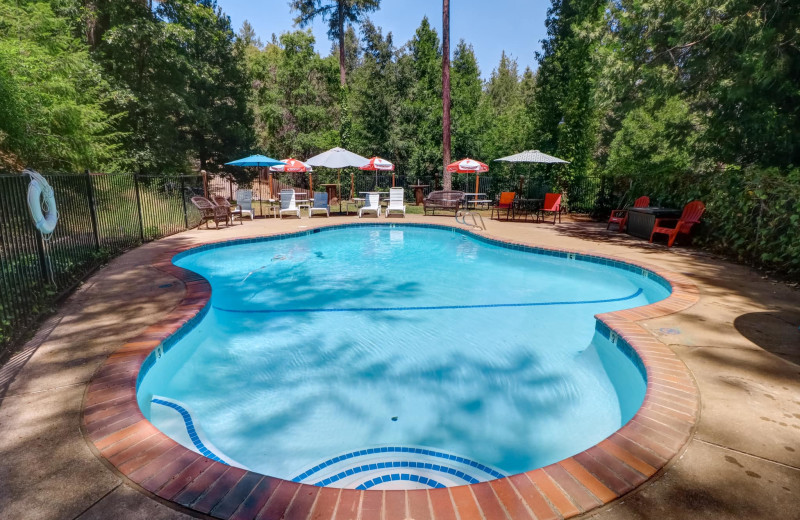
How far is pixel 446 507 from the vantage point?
177 centimetres

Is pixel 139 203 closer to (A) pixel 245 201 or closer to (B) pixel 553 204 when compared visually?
(A) pixel 245 201

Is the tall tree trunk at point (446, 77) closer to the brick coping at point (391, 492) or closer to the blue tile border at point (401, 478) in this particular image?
the blue tile border at point (401, 478)

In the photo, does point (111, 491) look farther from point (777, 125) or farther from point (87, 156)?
point (87, 156)

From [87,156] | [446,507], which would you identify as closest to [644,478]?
[446,507]

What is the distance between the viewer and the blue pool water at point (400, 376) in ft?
9.87

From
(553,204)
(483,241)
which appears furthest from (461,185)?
(483,241)

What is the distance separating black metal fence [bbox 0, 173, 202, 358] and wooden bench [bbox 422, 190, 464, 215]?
794 cm

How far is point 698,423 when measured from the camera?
2.31 m

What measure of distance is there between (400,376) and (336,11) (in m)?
29.3

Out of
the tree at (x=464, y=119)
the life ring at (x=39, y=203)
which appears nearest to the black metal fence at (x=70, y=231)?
the life ring at (x=39, y=203)

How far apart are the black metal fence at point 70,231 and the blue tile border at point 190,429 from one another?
1.30 m

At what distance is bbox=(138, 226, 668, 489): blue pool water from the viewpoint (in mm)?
3008

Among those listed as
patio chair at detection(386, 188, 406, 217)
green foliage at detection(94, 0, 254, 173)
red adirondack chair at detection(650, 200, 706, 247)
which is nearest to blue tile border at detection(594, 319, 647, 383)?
red adirondack chair at detection(650, 200, 706, 247)

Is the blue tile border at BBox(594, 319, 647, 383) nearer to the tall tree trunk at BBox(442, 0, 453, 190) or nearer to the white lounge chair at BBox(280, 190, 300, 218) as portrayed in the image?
the white lounge chair at BBox(280, 190, 300, 218)
